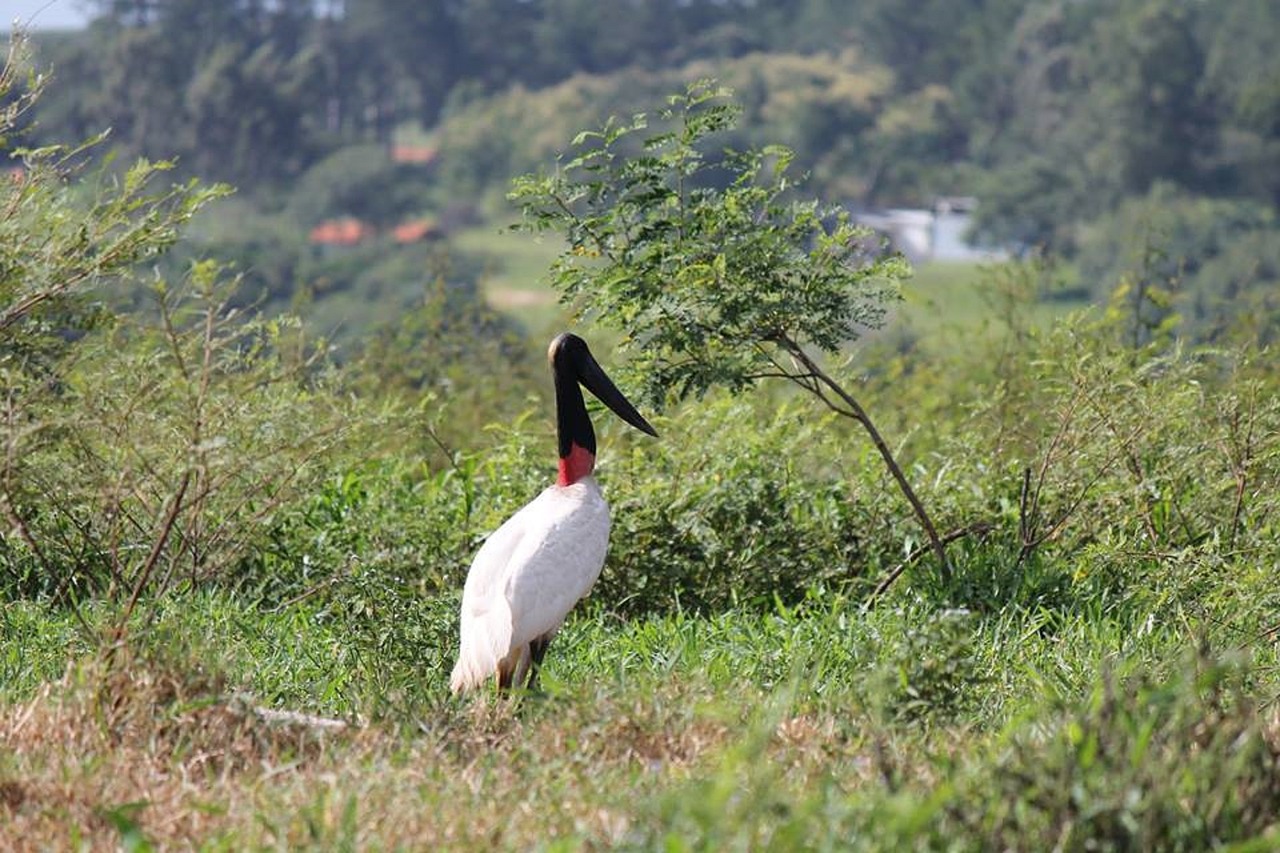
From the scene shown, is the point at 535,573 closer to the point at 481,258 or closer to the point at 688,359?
the point at 688,359

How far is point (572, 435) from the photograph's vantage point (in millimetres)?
6238

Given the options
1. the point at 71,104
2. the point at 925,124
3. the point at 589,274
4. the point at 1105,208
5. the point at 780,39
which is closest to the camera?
the point at 589,274

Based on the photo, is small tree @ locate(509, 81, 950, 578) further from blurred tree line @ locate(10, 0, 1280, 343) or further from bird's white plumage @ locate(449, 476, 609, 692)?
blurred tree line @ locate(10, 0, 1280, 343)

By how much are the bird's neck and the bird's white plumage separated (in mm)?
174

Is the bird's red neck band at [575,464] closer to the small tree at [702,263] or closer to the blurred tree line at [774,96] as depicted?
the small tree at [702,263]

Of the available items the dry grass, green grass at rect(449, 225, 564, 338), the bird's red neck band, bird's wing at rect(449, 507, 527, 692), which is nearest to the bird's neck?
the bird's red neck band

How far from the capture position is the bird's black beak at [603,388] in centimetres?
649

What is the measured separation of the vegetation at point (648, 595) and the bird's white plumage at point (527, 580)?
186 mm

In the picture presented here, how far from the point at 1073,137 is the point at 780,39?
3100 cm

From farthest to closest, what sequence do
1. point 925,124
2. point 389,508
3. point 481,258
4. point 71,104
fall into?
point 925,124 < point 71,104 < point 481,258 < point 389,508

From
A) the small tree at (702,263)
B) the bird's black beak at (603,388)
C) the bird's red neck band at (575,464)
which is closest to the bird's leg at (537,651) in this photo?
the bird's red neck band at (575,464)

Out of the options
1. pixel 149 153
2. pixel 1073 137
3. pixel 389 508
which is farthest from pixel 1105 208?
pixel 389 508

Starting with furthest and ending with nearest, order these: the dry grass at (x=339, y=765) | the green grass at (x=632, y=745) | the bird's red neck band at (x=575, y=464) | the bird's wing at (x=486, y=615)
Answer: the bird's red neck band at (x=575, y=464) → the bird's wing at (x=486, y=615) → the dry grass at (x=339, y=765) → the green grass at (x=632, y=745)

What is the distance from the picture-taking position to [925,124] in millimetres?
77375
